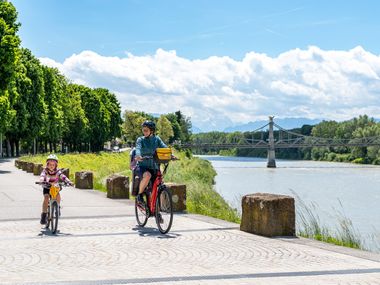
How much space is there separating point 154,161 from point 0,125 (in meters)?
27.5

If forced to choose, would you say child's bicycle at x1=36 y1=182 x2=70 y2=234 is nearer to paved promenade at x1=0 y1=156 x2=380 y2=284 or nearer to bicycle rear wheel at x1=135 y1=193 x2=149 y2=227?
paved promenade at x1=0 y1=156 x2=380 y2=284

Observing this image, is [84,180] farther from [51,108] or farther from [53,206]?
[51,108]

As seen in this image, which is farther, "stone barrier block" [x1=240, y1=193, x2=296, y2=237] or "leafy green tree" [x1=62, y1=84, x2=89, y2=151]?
"leafy green tree" [x1=62, y1=84, x2=89, y2=151]

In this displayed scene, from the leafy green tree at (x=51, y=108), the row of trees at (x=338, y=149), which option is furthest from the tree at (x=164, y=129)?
the leafy green tree at (x=51, y=108)

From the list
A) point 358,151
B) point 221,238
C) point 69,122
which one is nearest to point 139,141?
point 221,238

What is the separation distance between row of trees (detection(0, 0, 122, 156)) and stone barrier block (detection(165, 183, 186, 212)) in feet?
70.6

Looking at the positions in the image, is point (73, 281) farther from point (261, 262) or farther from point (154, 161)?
point (154, 161)

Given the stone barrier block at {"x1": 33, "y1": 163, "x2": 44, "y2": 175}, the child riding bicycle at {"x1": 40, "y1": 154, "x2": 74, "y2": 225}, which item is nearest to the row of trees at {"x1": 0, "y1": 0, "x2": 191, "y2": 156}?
the stone barrier block at {"x1": 33, "y1": 163, "x2": 44, "y2": 175}

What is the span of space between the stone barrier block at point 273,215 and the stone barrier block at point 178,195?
11.0 ft

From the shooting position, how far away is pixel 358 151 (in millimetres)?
115875

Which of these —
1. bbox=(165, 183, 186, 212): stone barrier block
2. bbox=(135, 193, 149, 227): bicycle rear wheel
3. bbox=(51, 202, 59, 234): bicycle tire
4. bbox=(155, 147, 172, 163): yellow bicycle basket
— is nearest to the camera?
bbox=(155, 147, 172, 163): yellow bicycle basket

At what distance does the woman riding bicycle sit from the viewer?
32.4ft

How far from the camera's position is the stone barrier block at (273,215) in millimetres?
9016

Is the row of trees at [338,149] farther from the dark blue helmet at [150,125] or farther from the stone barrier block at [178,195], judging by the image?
the dark blue helmet at [150,125]
